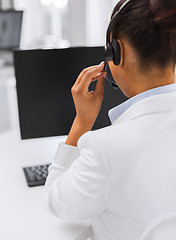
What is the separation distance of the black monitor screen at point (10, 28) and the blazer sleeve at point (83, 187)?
2974mm

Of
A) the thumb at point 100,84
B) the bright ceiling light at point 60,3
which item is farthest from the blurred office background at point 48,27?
the thumb at point 100,84

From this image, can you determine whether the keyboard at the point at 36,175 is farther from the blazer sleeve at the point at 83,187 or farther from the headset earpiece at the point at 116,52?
the headset earpiece at the point at 116,52

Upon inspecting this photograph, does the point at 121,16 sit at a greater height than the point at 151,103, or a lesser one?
greater

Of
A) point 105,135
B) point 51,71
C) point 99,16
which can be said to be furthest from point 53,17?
point 105,135

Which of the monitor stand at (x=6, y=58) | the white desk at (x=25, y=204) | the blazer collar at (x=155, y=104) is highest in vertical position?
the blazer collar at (x=155, y=104)

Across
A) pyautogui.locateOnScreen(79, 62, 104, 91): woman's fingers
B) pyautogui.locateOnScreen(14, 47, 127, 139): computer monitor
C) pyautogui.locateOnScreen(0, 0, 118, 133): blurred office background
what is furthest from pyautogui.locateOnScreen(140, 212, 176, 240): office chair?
pyautogui.locateOnScreen(0, 0, 118, 133): blurred office background

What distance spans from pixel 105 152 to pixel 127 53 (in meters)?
0.22

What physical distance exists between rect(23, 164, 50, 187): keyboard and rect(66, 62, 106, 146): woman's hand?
0.87 ft

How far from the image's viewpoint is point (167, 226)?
650mm

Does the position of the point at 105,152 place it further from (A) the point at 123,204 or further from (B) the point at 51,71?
(B) the point at 51,71

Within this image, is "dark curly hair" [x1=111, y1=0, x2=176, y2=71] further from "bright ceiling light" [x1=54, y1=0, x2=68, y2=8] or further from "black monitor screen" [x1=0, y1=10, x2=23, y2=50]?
"bright ceiling light" [x1=54, y1=0, x2=68, y2=8]

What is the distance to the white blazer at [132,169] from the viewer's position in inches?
25.3

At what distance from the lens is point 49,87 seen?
3.96 ft

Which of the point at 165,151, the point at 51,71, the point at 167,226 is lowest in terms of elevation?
the point at 167,226
